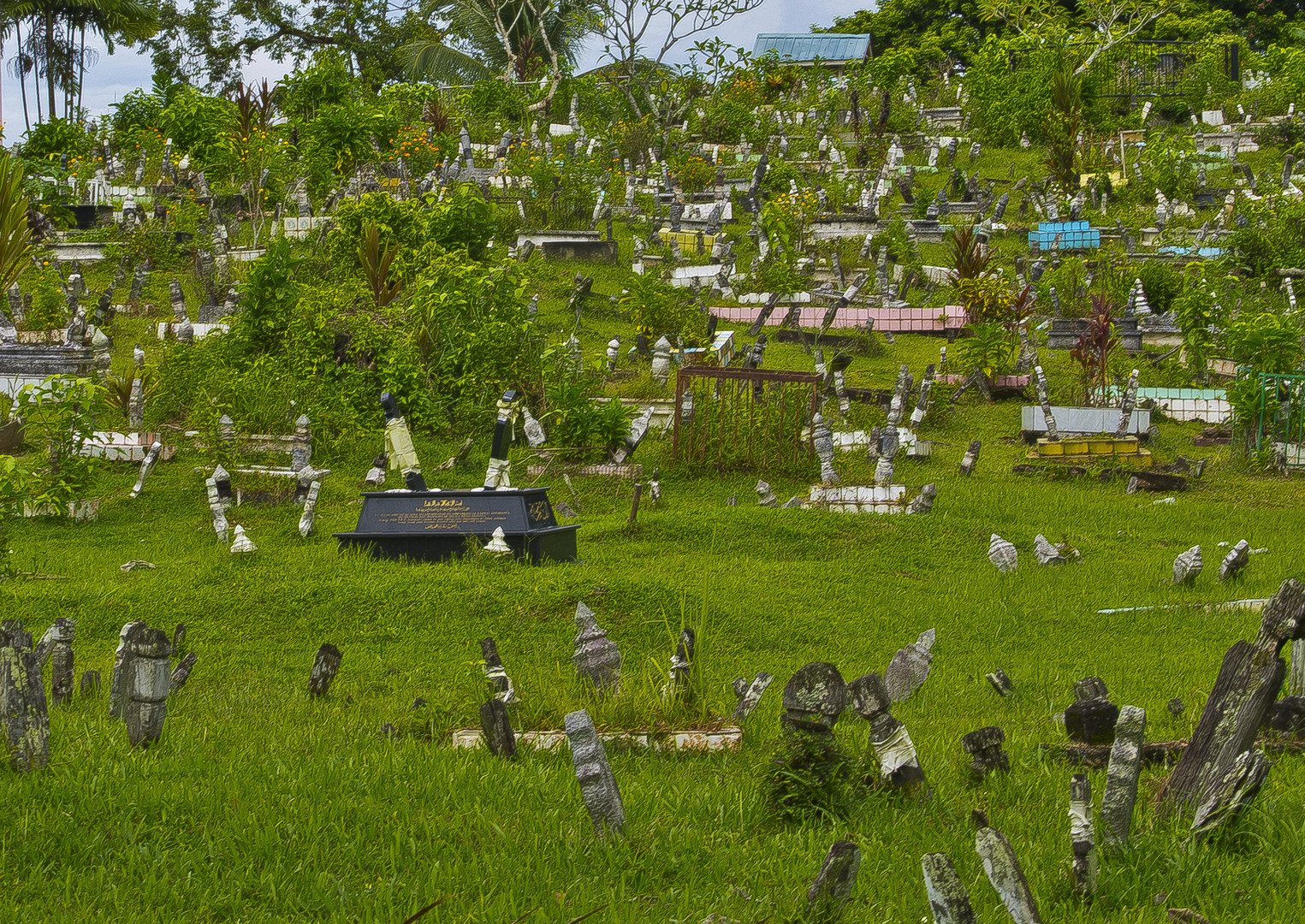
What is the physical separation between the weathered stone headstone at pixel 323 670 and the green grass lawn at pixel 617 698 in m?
0.08

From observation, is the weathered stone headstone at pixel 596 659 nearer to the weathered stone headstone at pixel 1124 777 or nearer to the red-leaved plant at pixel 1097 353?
the weathered stone headstone at pixel 1124 777

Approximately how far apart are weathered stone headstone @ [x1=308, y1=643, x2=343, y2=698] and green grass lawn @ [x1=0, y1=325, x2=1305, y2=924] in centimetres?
8

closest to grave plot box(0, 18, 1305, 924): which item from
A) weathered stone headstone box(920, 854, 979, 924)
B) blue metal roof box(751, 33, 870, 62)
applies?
weathered stone headstone box(920, 854, 979, 924)

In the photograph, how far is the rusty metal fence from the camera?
12508mm

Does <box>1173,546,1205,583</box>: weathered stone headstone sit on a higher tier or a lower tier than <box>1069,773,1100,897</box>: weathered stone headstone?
lower

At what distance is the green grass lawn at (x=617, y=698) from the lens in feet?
11.6

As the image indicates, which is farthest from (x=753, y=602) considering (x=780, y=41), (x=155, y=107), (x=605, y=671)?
(x=780, y=41)

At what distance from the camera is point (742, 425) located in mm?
12945

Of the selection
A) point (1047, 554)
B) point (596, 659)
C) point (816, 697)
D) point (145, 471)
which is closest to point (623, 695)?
→ point (596, 659)

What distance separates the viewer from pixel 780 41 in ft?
150

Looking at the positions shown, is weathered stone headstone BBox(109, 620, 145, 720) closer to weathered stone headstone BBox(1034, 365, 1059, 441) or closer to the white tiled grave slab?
weathered stone headstone BBox(1034, 365, 1059, 441)

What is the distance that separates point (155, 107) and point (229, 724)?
26.7 m

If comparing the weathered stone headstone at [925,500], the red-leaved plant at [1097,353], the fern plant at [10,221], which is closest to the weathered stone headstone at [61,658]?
the fern plant at [10,221]

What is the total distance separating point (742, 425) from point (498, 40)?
2861cm
